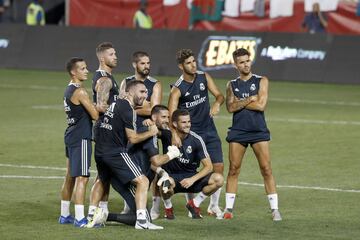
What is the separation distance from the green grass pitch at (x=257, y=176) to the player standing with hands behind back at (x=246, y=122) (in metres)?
0.49

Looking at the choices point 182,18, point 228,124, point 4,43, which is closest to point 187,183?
point 228,124

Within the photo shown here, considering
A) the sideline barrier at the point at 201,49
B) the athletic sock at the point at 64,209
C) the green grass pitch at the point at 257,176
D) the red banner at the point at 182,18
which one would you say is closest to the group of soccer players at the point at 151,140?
the athletic sock at the point at 64,209

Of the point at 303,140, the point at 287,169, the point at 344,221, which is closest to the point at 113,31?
the point at 303,140

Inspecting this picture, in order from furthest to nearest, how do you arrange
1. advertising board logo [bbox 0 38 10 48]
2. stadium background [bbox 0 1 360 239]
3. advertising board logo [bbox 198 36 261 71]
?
advertising board logo [bbox 0 38 10 48] → advertising board logo [bbox 198 36 261 71] → stadium background [bbox 0 1 360 239]

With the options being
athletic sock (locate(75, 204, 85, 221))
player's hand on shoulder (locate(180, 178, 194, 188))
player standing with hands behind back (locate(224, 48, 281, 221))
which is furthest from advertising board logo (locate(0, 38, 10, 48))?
athletic sock (locate(75, 204, 85, 221))

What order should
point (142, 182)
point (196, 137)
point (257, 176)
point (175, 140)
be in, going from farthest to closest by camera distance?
point (257, 176), point (196, 137), point (175, 140), point (142, 182)

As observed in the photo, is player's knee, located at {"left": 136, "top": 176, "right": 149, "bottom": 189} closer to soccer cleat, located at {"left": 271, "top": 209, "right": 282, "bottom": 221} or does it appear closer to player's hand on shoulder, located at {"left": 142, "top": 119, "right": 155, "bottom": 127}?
player's hand on shoulder, located at {"left": 142, "top": 119, "right": 155, "bottom": 127}

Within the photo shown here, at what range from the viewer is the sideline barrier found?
34375 millimetres

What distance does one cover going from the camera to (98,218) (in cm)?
1376

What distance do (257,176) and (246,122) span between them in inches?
145

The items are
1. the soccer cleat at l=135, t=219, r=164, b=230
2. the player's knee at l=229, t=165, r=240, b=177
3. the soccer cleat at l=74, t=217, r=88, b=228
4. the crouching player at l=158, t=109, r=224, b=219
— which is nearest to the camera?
the soccer cleat at l=135, t=219, r=164, b=230

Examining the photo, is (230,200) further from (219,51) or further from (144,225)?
(219,51)

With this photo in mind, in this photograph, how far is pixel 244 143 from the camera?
15.2m

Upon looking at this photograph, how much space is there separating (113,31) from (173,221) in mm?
24398
